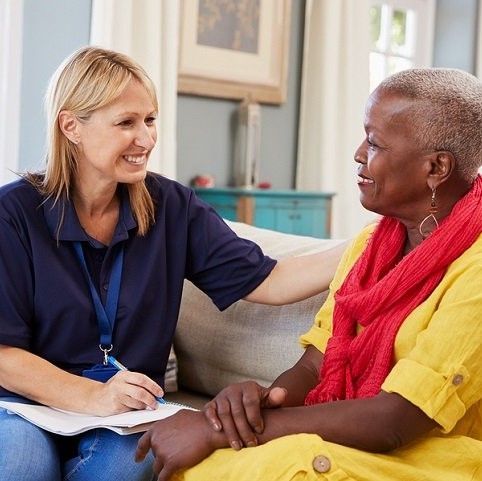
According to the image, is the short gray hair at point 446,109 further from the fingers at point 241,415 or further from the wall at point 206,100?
the wall at point 206,100

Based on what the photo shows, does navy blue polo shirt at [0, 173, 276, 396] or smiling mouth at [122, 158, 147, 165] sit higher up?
smiling mouth at [122, 158, 147, 165]

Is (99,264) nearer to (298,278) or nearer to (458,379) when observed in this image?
(298,278)

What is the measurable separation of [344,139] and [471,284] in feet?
14.2

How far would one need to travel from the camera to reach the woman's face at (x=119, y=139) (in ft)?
6.49

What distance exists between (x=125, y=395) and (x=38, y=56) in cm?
280

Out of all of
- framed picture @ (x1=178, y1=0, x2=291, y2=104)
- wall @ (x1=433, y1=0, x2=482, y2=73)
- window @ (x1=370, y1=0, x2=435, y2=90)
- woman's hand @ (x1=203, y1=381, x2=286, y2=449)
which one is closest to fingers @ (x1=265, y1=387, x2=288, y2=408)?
woman's hand @ (x1=203, y1=381, x2=286, y2=449)

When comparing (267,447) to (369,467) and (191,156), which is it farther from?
(191,156)

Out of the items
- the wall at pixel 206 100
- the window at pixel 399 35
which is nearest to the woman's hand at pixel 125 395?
the wall at pixel 206 100

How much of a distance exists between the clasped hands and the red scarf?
0.16 m

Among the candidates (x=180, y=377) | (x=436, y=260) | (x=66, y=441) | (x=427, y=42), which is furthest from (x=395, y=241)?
(x=427, y=42)

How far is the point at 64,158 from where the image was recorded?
202cm

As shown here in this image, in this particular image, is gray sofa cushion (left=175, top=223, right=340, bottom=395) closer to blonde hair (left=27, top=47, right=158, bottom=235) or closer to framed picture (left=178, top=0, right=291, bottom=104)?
blonde hair (left=27, top=47, right=158, bottom=235)

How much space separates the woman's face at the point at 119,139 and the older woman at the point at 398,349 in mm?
567

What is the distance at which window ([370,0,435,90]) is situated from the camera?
21.0 feet
